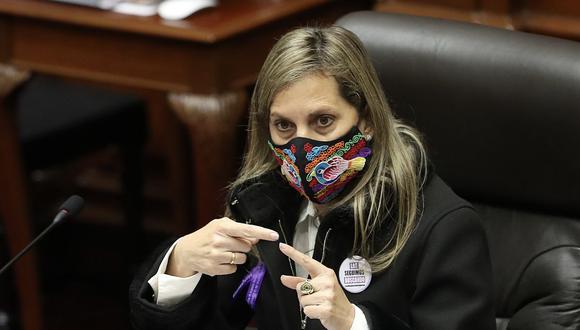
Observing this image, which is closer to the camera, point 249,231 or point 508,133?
point 249,231

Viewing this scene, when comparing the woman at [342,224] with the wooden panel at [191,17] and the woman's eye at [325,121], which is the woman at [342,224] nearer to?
the woman's eye at [325,121]

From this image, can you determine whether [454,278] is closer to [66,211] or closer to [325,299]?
[325,299]

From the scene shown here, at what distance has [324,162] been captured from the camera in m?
1.87

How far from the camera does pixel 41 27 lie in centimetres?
302

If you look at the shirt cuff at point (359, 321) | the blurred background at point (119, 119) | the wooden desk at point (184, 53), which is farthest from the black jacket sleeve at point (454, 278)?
the wooden desk at point (184, 53)

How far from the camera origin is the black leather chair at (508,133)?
6.62 ft

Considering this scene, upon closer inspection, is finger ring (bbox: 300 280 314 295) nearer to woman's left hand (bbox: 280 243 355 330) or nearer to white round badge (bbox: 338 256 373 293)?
woman's left hand (bbox: 280 243 355 330)

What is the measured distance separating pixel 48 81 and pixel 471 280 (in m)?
2.01

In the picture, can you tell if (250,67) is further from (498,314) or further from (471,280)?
(471,280)

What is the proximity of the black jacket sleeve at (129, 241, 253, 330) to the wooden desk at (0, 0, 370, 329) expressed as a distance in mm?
791

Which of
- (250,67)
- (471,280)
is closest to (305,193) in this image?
(471,280)

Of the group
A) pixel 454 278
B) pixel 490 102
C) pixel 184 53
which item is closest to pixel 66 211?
pixel 454 278

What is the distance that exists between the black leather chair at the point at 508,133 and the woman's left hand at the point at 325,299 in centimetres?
44

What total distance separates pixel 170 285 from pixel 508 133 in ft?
2.01
